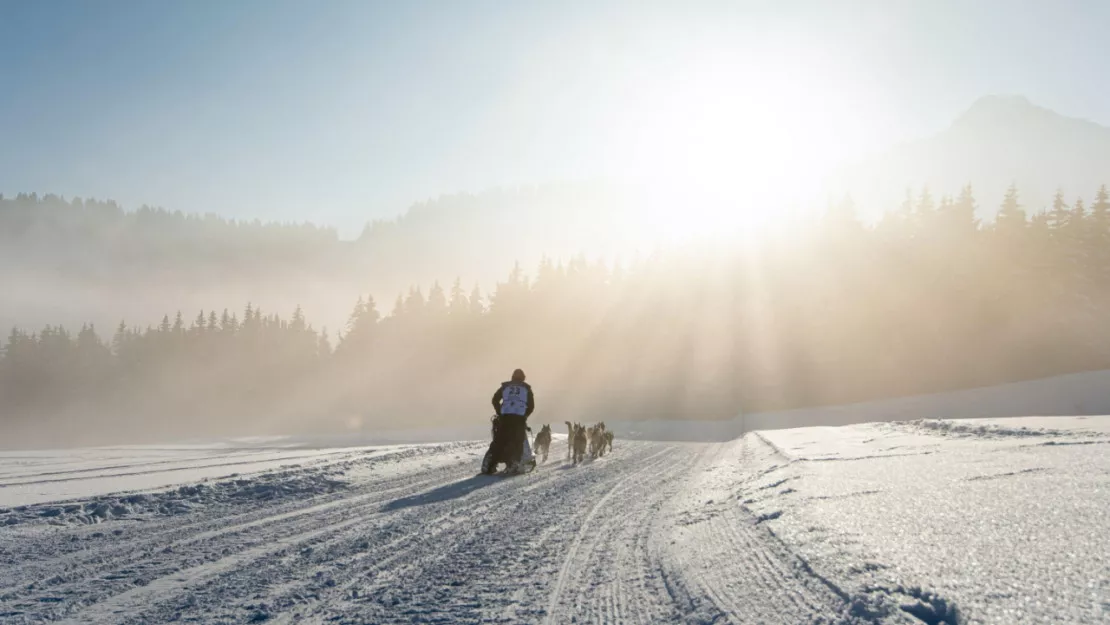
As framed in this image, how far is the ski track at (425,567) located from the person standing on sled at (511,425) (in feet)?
14.3

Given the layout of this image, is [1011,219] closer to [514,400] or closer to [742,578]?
[514,400]

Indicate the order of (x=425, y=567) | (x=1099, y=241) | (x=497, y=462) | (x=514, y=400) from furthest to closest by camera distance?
1. (x=1099, y=241)
2. (x=514, y=400)
3. (x=497, y=462)
4. (x=425, y=567)

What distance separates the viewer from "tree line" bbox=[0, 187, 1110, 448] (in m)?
47.9

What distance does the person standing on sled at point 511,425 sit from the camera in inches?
504

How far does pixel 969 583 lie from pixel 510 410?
1062 centimetres

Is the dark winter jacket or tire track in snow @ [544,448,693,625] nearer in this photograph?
tire track in snow @ [544,448,693,625]

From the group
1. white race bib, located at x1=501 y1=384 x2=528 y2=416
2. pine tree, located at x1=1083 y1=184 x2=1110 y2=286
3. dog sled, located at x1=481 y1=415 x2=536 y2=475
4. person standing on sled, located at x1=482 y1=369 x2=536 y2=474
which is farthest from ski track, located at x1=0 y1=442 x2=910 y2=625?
pine tree, located at x1=1083 y1=184 x2=1110 y2=286

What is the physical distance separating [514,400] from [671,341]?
45136 millimetres

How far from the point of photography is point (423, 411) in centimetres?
6888

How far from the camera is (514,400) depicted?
13.5m

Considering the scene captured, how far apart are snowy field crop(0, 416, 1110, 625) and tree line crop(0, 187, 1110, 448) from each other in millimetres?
43182

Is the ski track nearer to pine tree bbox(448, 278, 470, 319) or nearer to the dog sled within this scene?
the dog sled

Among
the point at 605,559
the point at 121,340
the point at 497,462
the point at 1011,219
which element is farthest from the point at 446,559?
the point at 121,340

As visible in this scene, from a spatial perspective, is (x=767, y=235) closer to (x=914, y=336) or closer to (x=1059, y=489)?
(x=914, y=336)
